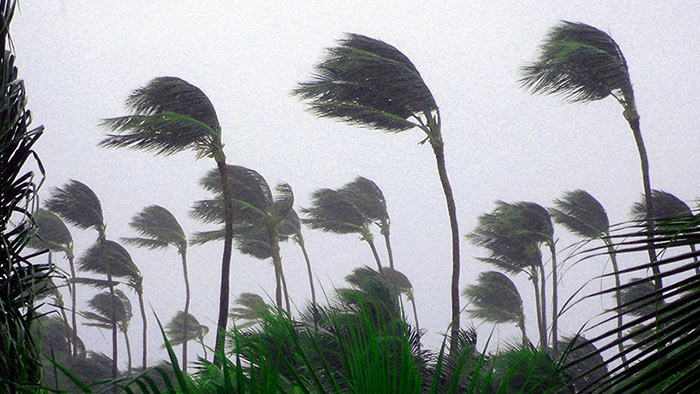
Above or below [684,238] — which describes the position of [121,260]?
above

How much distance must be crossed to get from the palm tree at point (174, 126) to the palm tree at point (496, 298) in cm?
2180

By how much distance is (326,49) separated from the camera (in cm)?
1547

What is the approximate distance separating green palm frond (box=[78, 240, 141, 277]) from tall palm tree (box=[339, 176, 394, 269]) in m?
11.9

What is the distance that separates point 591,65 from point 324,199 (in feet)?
62.4

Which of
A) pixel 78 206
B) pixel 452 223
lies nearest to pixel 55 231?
pixel 78 206

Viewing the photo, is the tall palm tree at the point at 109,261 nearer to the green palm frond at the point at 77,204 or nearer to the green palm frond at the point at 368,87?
the green palm frond at the point at 77,204

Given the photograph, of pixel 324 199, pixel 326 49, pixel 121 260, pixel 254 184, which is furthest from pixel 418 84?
pixel 121 260

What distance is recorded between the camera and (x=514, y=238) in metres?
27.6

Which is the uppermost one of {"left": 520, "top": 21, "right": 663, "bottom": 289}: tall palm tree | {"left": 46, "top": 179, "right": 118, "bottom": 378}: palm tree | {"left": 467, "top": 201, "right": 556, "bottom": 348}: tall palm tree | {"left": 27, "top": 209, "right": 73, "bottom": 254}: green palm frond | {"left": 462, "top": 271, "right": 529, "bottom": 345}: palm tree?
{"left": 27, "top": 209, "right": 73, "bottom": 254}: green palm frond

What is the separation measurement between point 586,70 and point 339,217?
59.6 ft

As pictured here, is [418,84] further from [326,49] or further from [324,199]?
[324,199]

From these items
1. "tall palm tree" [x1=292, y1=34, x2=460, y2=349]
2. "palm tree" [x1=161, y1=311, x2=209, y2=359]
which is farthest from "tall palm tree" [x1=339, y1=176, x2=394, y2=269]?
"palm tree" [x1=161, y1=311, x2=209, y2=359]

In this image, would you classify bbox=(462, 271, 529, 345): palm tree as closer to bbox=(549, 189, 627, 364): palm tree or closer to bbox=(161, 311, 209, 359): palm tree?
bbox=(549, 189, 627, 364): palm tree

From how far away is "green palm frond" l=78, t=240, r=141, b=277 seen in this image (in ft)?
98.0
